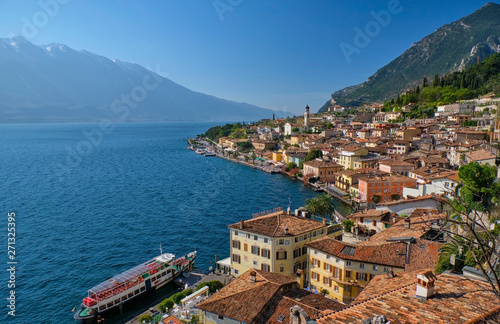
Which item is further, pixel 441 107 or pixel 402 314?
pixel 441 107

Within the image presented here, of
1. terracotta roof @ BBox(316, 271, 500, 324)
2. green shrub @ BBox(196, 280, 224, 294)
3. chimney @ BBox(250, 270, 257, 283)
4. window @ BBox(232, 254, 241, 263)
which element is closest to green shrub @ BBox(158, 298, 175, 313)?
green shrub @ BBox(196, 280, 224, 294)

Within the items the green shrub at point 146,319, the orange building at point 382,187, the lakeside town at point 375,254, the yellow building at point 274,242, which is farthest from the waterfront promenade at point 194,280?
the orange building at point 382,187

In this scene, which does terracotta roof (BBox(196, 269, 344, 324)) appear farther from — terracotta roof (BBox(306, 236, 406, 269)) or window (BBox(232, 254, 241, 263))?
window (BBox(232, 254, 241, 263))

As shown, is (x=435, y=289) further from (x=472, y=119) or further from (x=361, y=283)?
(x=472, y=119)

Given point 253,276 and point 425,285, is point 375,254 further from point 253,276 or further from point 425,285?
point 425,285

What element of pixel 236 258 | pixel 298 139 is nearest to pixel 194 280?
pixel 236 258

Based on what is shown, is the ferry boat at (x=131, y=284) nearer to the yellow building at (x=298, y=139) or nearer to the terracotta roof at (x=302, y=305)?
the terracotta roof at (x=302, y=305)

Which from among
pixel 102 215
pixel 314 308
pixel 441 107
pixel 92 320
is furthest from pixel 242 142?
pixel 314 308
